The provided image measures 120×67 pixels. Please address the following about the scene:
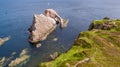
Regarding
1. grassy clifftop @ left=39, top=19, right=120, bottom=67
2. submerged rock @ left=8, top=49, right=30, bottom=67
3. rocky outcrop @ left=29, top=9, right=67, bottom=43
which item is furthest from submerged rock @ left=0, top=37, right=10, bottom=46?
grassy clifftop @ left=39, top=19, right=120, bottom=67

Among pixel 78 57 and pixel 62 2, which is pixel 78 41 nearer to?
pixel 78 57

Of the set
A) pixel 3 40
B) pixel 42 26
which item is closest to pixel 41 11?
pixel 42 26

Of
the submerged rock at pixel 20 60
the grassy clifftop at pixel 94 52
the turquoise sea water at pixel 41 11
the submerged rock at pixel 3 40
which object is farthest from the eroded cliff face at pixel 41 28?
the grassy clifftop at pixel 94 52

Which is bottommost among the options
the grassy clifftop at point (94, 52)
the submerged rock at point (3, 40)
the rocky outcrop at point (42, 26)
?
the submerged rock at point (3, 40)

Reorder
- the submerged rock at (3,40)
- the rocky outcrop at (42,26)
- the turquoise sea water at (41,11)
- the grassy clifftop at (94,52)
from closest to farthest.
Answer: the grassy clifftop at (94,52) < the turquoise sea water at (41,11) < the submerged rock at (3,40) < the rocky outcrop at (42,26)

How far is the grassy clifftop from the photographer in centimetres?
6519

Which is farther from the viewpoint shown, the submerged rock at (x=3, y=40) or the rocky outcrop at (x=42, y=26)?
the rocky outcrop at (x=42, y=26)

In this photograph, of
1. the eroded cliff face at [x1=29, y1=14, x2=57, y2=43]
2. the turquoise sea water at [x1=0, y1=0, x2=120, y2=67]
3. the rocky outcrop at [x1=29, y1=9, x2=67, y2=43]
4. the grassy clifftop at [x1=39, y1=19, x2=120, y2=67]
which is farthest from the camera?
the rocky outcrop at [x1=29, y1=9, x2=67, y2=43]

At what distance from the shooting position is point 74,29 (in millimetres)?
123625

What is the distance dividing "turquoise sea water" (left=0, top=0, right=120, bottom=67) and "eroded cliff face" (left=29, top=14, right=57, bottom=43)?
2.94m

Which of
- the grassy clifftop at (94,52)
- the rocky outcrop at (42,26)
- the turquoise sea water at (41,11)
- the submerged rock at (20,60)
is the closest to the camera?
the grassy clifftop at (94,52)

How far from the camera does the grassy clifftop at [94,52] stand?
65188 mm

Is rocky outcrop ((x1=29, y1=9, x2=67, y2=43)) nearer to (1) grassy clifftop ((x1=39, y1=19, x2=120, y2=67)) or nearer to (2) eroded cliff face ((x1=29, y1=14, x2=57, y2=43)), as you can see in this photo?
(2) eroded cliff face ((x1=29, y1=14, x2=57, y2=43))

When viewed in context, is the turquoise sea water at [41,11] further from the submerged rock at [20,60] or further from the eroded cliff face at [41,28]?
the eroded cliff face at [41,28]
